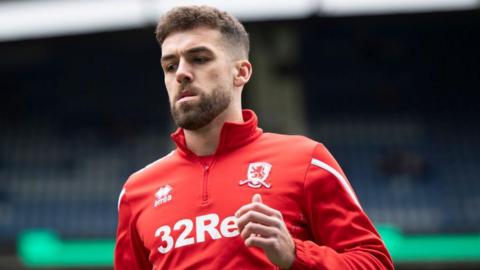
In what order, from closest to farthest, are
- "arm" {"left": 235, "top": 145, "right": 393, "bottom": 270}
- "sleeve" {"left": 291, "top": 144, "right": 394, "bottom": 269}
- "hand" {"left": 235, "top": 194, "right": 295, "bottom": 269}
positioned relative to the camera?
"hand" {"left": 235, "top": 194, "right": 295, "bottom": 269}, "arm" {"left": 235, "top": 145, "right": 393, "bottom": 270}, "sleeve" {"left": 291, "top": 144, "right": 394, "bottom": 269}

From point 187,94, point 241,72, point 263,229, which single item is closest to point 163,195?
point 187,94

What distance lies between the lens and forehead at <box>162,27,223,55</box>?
6.59 feet

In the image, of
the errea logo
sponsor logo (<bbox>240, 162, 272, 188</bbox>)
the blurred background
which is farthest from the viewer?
the blurred background

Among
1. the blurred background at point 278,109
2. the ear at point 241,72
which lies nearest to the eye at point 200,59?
the ear at point 241,72

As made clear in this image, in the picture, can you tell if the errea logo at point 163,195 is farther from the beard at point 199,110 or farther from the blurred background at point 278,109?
the blurred background at point 278,109

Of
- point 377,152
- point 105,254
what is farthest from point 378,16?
point 105,254

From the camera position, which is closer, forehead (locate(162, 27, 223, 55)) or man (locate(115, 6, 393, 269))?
man (locate(115, 6, 393, 269))

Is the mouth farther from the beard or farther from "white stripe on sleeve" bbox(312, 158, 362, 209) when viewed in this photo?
"white stripe on sleeve" bbox(312, 158, 362, 209)

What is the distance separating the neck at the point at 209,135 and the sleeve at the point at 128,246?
0.91 feet

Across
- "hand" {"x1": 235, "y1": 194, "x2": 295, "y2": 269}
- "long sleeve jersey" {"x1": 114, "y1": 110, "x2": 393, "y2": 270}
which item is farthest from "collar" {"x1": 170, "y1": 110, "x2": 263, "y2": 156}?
"hand" {"x1": 235, "y1": 194, "x2": 295, "y2": 269}

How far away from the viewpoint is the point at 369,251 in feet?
6.00

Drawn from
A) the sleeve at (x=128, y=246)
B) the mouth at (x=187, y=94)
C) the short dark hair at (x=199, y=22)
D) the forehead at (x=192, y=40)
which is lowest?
the sleeve at (x=128, y=246)

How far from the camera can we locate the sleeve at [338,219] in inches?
72.1

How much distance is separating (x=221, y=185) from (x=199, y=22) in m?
0.47
